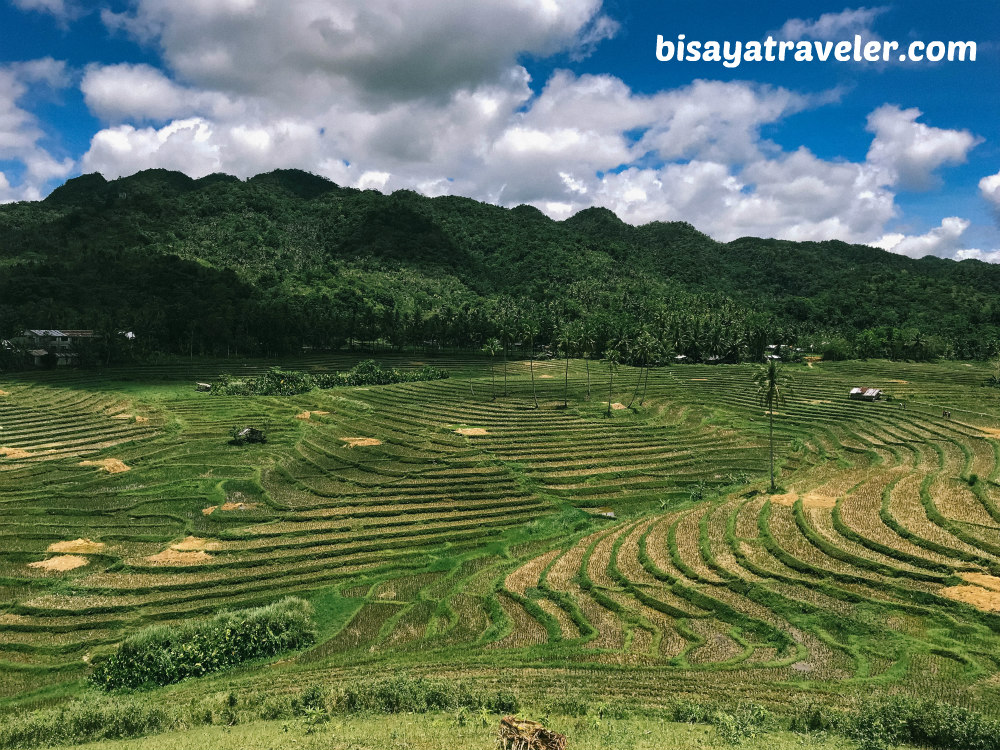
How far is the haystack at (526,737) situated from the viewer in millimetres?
14922

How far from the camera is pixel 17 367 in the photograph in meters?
102

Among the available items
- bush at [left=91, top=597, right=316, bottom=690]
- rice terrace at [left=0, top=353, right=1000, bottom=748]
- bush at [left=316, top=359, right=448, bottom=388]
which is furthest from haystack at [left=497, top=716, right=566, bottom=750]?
bush at [left=316, top=359, right=448, bottom=388]

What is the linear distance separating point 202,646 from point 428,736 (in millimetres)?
15540

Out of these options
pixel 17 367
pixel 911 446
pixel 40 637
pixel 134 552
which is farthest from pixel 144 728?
pixel 17 367

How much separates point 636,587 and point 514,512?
16299 mm

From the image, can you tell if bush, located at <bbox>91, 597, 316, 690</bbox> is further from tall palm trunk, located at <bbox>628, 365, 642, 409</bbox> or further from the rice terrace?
tall palm trunk, located at <bbox>628, 365, 642, 409</bbox>

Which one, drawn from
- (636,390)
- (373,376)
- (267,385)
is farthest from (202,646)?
(636,390)

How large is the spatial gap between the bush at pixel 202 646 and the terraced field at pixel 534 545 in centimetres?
137

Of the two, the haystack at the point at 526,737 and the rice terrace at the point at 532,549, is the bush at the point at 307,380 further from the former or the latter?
the haystack at the point at 526,737

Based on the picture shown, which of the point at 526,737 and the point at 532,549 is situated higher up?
the point at 526,737

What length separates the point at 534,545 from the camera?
135 ft

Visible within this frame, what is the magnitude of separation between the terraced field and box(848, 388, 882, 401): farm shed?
9.49 meters

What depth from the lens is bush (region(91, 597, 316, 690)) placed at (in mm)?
25188

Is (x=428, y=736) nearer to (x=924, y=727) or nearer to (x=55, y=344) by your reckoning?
(x=924, y=727)
